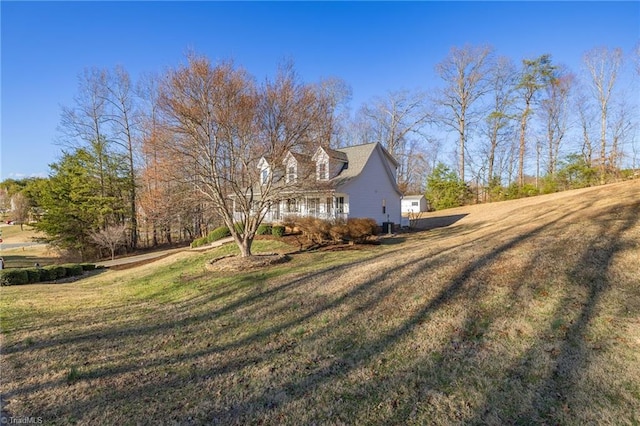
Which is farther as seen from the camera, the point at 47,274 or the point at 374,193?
the point at 374,193

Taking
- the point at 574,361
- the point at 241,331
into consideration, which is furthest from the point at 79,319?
the point at 574,361

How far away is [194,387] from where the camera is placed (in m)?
3.64

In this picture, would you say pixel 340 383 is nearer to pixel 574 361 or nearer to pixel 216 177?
pixel 574 361

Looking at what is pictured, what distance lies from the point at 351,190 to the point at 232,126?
1004cm

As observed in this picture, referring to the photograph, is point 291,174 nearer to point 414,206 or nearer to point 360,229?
point 360,229

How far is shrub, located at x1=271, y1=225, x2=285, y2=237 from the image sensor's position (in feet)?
56.6

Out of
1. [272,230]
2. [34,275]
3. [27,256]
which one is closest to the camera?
[34,275]

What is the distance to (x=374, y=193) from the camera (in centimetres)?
2145

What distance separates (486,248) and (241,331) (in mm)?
6676

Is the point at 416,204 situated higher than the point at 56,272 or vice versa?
the point at 416,204

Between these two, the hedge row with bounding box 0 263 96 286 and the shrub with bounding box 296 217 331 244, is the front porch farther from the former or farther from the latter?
the hedge row with bounding box 0 263 96 286

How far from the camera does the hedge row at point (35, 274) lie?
12766mm

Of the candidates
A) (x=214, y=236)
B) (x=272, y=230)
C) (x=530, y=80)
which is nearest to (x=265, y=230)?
(x=272, y=230)
